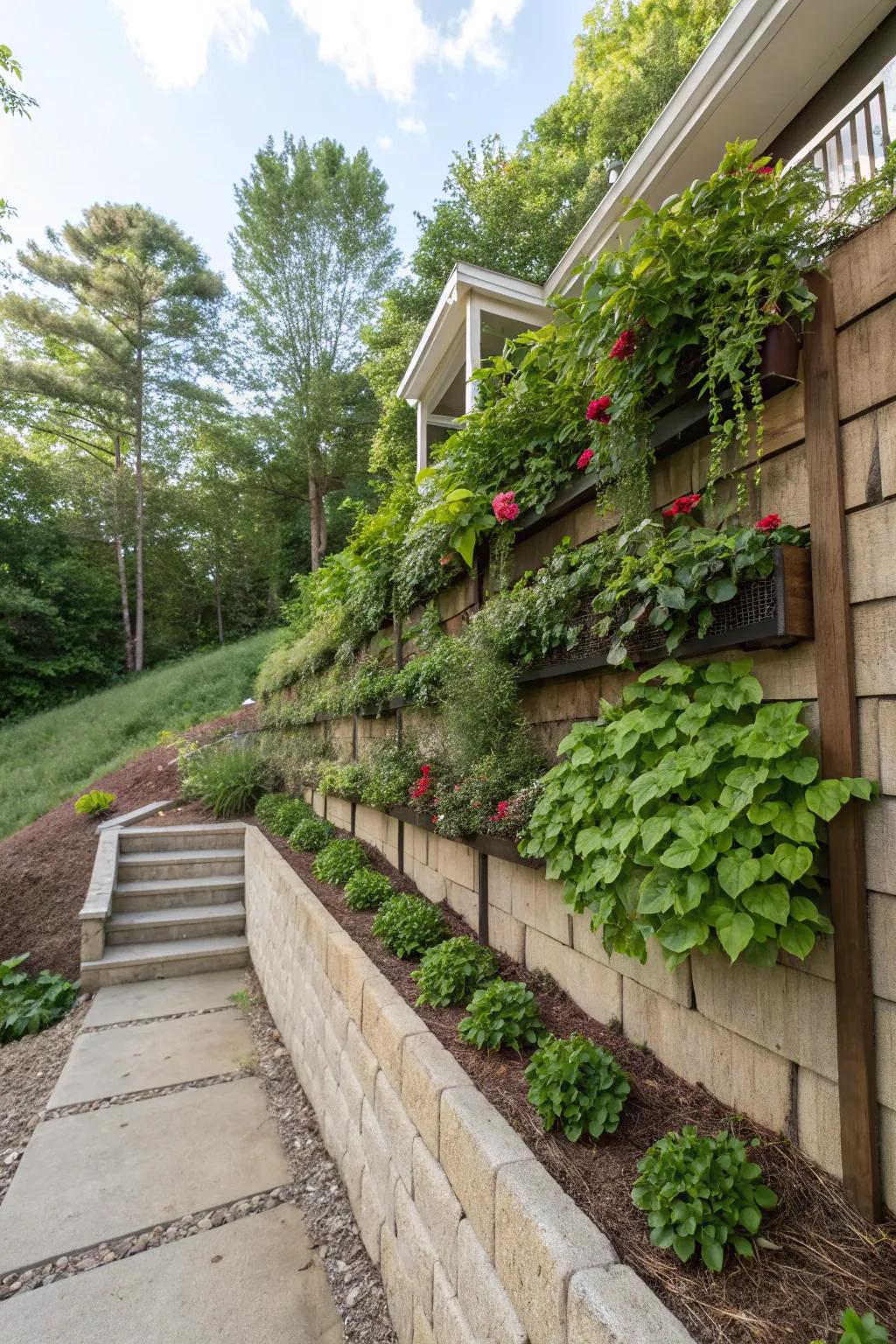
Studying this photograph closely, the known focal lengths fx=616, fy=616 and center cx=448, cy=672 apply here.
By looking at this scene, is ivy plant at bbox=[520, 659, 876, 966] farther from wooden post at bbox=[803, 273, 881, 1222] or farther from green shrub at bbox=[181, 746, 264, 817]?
green shrub at bbox=[181, 746, 264, 817]

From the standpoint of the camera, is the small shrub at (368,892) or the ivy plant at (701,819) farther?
the small shrub at (368,892)

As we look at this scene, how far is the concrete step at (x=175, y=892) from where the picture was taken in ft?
15.3

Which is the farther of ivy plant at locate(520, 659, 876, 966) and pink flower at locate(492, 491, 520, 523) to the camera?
pink flower at locate(492, 491, 520, 523)

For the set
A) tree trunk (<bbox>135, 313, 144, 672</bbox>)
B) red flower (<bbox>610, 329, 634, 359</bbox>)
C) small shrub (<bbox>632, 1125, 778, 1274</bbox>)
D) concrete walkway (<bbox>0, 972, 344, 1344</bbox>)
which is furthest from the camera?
tree trunk (<bbox>135, 313, 144, 672</bbox>)

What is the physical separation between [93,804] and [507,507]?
19.0 ft

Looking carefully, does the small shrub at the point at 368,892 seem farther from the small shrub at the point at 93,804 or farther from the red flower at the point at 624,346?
the small shrub at the point at 93,804

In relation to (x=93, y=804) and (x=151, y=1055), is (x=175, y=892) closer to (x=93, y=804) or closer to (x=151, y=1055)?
(x=151, y=1055)

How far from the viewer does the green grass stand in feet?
28.4

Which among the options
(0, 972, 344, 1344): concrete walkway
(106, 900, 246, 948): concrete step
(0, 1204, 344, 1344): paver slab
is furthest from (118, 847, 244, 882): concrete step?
(0, 1204, 344, 1344): paver slab

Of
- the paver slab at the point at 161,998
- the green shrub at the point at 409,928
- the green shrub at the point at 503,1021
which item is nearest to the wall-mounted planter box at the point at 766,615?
the green shrub at the point at 503,1021

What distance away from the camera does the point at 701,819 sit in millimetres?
1209

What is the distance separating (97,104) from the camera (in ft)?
19.8

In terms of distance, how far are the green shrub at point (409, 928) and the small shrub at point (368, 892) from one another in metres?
0.33

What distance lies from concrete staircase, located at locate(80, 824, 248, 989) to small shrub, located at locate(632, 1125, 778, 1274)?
3.96m
